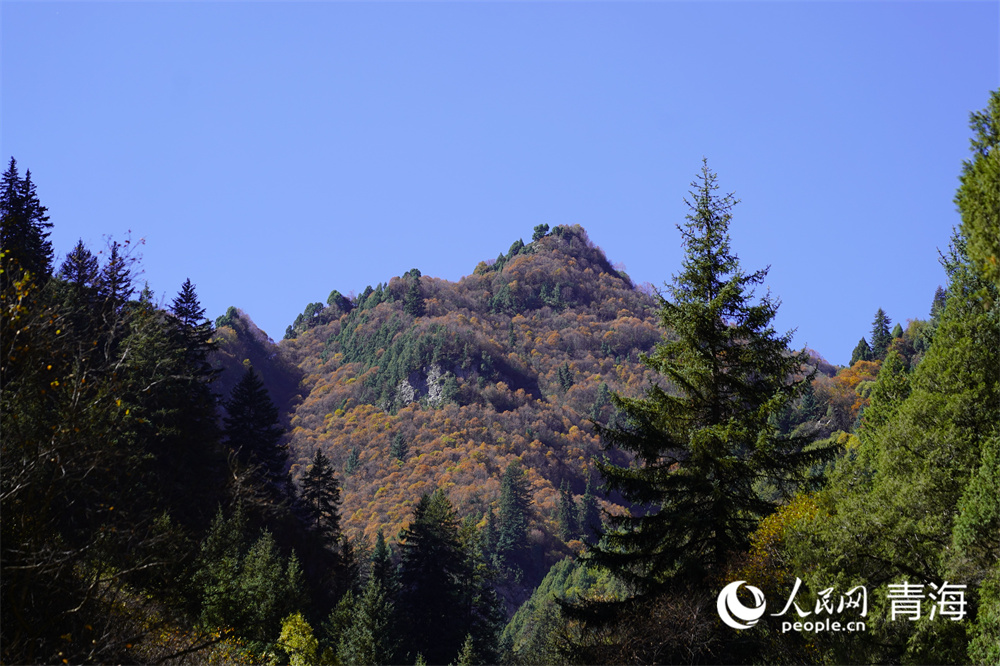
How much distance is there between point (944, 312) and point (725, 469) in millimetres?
5585

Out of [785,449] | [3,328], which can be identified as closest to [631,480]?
[785,449]

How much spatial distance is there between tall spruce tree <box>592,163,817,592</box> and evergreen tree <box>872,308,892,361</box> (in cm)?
9652

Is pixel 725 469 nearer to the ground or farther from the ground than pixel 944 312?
nearer to the ground

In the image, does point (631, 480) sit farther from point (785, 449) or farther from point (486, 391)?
point (486, 391)

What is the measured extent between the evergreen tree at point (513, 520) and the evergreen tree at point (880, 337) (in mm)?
52682

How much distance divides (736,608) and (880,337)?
360 ft

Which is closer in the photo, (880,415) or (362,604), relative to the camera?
(880,415)

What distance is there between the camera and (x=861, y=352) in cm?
11781

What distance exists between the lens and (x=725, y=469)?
1508 cm

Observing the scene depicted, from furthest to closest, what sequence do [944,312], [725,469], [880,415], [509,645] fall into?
[509,645], [880,415], [944,312], [725,469]

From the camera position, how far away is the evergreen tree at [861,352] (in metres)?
116

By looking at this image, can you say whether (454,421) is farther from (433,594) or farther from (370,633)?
(370,633)

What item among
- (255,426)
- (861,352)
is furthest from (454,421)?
(255,426)

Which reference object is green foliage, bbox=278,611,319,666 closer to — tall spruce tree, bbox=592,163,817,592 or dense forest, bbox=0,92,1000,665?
dense forest, bbox=0,92,1000,665
